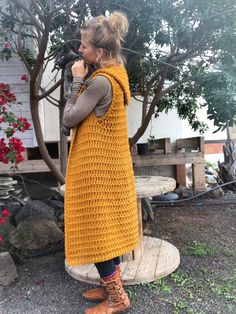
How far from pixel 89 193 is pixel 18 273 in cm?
143

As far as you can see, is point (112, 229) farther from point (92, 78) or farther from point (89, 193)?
point (92, 78)

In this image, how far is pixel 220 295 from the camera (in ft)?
8.49

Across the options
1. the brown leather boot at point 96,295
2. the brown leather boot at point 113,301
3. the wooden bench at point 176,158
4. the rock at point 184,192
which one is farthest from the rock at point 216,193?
the brown leather boot at point 113,301

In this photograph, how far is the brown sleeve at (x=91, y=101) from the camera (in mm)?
2018

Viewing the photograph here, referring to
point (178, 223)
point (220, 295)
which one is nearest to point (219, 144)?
point (178, 223)

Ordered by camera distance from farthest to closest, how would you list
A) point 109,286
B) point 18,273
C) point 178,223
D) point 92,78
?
1. point 178,223
2. point 18,273
3. point 109,286
4. point 92,78

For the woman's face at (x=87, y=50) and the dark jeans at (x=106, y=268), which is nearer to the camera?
the woman's face at (x=87, y=50)

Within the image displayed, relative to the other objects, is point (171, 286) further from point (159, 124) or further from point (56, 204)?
point (159, 124)

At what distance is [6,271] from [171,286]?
1.35 m

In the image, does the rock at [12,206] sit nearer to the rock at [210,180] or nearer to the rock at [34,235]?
the rock at [34,235]

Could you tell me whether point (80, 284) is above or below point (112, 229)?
below

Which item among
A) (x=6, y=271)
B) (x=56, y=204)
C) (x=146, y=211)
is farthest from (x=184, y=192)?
(x=6, y=271)

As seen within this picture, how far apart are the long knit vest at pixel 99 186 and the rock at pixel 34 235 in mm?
1405

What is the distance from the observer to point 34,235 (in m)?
3.55
